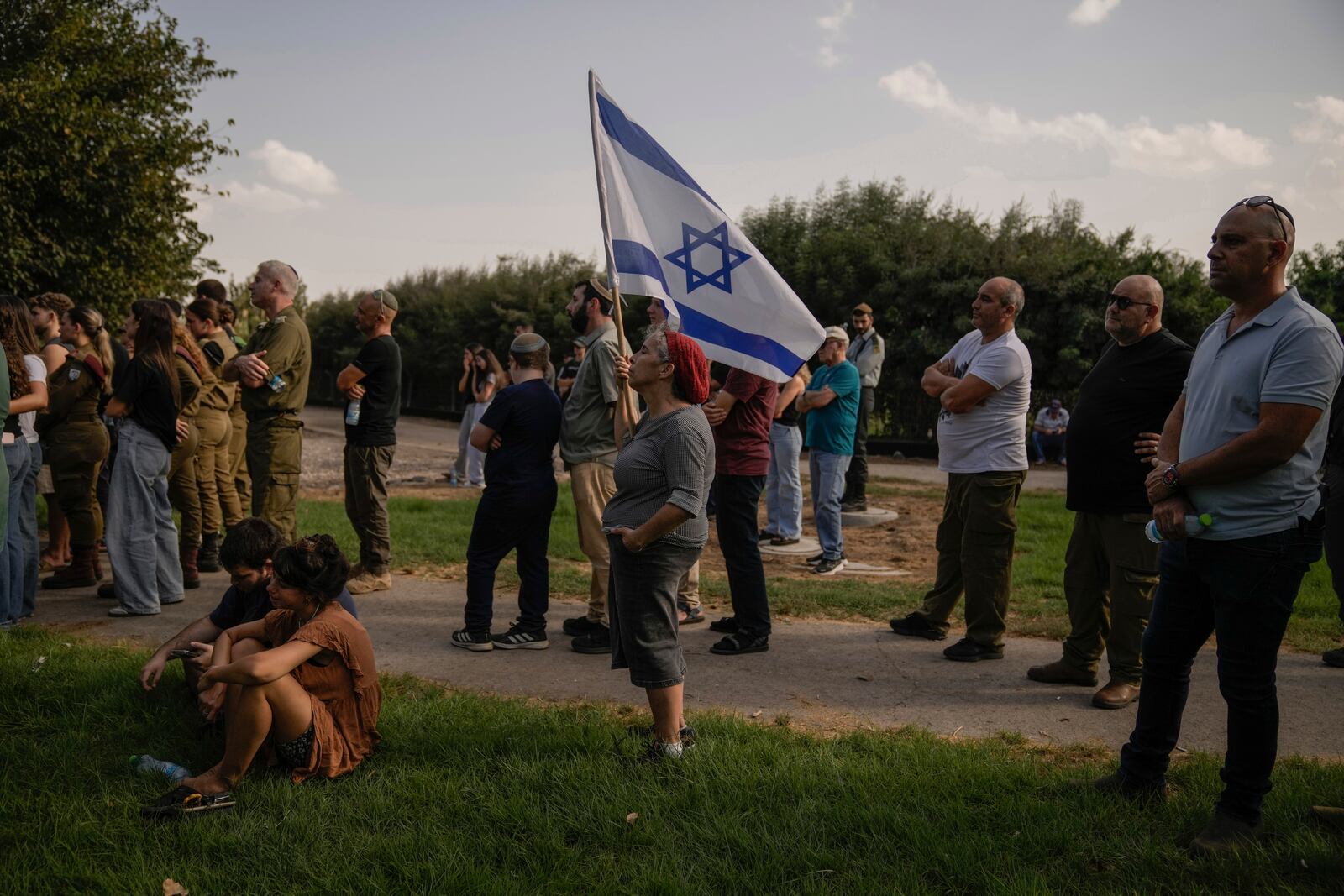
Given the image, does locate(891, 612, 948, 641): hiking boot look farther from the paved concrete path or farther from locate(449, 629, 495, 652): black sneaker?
locate(449, 629, 495, 652): black sneaker

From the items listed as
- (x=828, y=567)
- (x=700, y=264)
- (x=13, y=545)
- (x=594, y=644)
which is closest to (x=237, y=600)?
(x=594, y=644)

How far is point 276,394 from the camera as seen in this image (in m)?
7.32

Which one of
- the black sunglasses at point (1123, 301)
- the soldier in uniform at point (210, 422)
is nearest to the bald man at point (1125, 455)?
the black sunglasses at point (1123, 301)

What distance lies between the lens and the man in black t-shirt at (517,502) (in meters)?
6.21

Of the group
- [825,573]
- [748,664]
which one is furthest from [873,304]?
[748,664]

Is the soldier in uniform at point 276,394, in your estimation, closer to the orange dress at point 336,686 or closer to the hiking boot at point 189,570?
the hiking boot at point 189,570

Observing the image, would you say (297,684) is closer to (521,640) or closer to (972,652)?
(521,640)

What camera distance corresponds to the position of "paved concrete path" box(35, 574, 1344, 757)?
4.95m

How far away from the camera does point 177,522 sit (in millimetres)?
10344

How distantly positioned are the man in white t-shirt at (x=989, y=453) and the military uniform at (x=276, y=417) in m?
4.51

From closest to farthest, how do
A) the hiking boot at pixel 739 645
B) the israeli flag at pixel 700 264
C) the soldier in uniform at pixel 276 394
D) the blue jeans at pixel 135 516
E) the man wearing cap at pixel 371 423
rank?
1. the israeli flag at pixel 700 264
2. the hiking boot at pixel 739 645
3. the blue jeans at pixel 135 516
4. the soldier in uniform at pixel 276 394
5. the man wearing cap at pixel 371 423

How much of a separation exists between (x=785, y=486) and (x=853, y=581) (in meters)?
2.02

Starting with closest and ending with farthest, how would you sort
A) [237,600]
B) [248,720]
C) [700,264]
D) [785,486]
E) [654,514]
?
[248,720] < [654,514] < [237,600] < [700,264] < [785,486]

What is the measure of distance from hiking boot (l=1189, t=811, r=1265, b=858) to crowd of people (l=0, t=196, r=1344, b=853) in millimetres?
11
